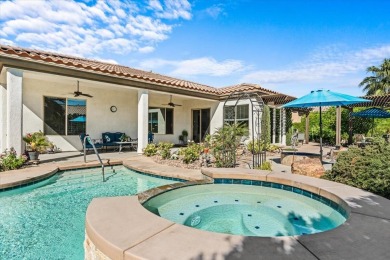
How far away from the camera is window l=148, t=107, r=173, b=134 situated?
47.1 ft

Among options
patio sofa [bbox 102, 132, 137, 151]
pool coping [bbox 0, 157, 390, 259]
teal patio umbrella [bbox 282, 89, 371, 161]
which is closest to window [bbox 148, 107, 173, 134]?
patio sofa [bbox 102, 132, 137, 151]

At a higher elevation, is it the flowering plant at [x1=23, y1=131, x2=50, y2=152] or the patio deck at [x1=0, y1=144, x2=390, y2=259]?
the flowering plant at [x1=23, y1=131, x2=50, y2=152]

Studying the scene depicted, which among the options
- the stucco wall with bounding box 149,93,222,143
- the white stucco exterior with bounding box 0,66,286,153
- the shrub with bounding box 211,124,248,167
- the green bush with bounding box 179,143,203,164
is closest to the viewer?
the white stucco exterior with bounding box 0,66,286,153

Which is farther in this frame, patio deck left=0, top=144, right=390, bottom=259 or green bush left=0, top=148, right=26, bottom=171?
green bush left=0, top=148, right=26, bottom=171

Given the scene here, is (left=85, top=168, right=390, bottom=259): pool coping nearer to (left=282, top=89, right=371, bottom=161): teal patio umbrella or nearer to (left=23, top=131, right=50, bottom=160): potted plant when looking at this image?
(left=282, top=89, right=371, bottom=161): teal patio umbrella

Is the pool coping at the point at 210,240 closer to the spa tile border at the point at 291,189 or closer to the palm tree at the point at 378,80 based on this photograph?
the spa tile border at the point at 291,189

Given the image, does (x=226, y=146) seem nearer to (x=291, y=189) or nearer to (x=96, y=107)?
(x=291, y=189)

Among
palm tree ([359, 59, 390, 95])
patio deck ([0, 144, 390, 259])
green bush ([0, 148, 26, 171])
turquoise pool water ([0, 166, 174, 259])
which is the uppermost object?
palm tree ([359, 59, 390, 95])

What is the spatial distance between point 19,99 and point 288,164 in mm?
8977

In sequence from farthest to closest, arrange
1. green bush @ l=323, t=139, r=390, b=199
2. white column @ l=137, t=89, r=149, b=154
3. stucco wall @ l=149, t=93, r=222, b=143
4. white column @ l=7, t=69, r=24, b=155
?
stucco wall @ l=149, t=93, r=222, b=143, white column @ l=137, t=89, r=149, b=154, white column @ l=7, t=69, r=24, b=155, green bush @ l=323, t=139, r=390, b=199

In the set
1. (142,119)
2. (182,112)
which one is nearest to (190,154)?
(142,119)

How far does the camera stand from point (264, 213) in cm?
398

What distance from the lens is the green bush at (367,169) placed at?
397cm

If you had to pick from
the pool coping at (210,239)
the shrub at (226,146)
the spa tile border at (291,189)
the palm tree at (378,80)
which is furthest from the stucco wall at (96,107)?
the palm tree at (378,80)
